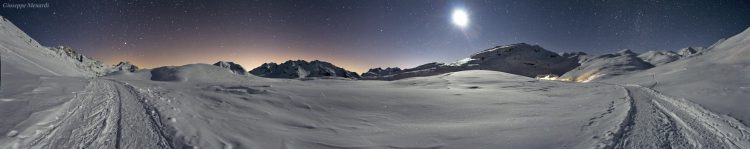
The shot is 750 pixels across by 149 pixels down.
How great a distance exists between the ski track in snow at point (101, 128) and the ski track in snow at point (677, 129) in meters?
8.78

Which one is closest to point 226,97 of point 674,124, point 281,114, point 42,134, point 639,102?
point 281,114

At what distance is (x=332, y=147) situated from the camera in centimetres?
774

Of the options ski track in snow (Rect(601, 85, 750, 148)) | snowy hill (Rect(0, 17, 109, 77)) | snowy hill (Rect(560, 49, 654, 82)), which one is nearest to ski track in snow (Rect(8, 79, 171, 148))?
snowy hill (Rect(0, 17, 109, 77))

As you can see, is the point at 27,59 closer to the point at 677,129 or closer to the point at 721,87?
the point at 677,129

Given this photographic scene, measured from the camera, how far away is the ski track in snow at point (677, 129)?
8.12 m

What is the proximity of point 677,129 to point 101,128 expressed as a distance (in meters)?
12.6

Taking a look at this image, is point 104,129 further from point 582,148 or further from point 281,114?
point 582,148

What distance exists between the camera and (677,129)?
946 cm

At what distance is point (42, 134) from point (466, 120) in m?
9.59

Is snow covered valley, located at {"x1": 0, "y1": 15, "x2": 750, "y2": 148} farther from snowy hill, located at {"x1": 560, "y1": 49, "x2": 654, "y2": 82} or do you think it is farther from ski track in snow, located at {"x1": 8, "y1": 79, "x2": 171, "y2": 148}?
snowy hill, located at {"x1": 560, "y1": 49, "x2": 654, "y2": 82}

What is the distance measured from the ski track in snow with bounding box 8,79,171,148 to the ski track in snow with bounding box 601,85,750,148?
8775 millimetres

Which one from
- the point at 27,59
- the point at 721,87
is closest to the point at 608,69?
the point at 721,87

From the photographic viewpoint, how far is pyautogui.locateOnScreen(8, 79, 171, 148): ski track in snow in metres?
6.32

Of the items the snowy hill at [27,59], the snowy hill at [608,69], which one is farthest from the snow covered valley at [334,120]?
the snowy hill at [608,69]
